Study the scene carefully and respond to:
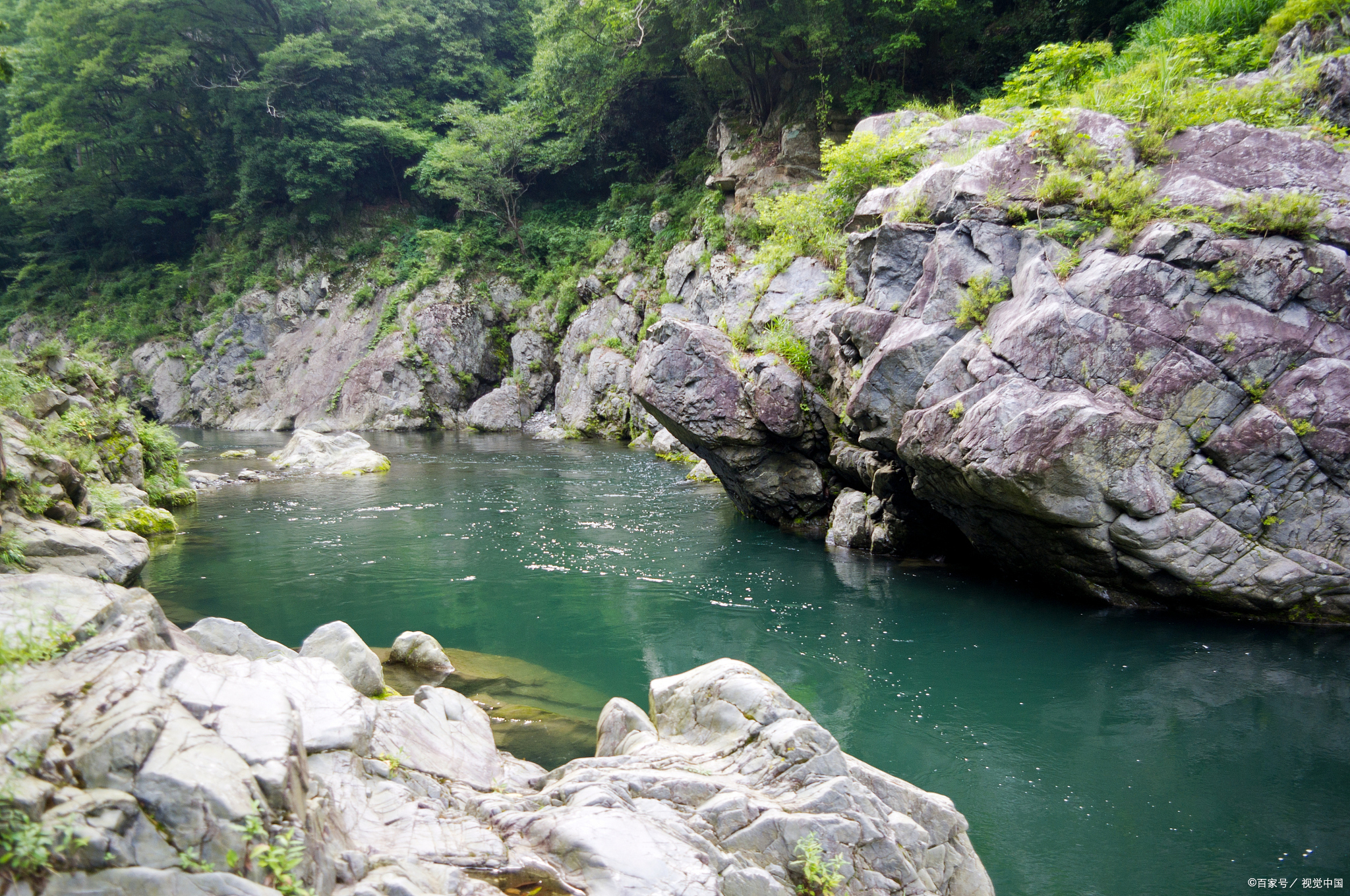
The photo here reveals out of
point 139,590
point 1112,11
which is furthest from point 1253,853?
point 1112,11

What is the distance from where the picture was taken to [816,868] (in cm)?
398

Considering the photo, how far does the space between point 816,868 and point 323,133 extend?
46088 millimetres

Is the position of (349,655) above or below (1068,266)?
below

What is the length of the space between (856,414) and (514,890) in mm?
9213

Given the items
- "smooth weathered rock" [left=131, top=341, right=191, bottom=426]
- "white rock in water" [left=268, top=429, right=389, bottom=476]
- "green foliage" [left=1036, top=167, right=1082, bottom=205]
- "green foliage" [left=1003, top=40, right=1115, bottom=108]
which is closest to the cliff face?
"smooth weathered rock" [left=131, top=341, right=191, bottom=426]

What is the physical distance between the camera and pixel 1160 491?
875 cm

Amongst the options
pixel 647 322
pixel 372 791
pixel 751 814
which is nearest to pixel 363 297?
pixel 647 322

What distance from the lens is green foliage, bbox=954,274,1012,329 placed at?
10.6 m

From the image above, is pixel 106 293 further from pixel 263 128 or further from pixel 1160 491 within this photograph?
pixel 1160 491

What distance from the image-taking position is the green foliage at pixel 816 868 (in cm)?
395

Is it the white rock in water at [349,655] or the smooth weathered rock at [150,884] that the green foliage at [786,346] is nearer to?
the white rock in water at [349,655]

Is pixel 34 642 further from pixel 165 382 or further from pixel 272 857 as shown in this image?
pixel 165 382

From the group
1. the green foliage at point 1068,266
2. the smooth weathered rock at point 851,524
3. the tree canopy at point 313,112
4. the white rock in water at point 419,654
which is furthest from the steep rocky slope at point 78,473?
the tree canopy at point 313,112

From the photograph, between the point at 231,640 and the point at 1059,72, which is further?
the point at 1059,72
